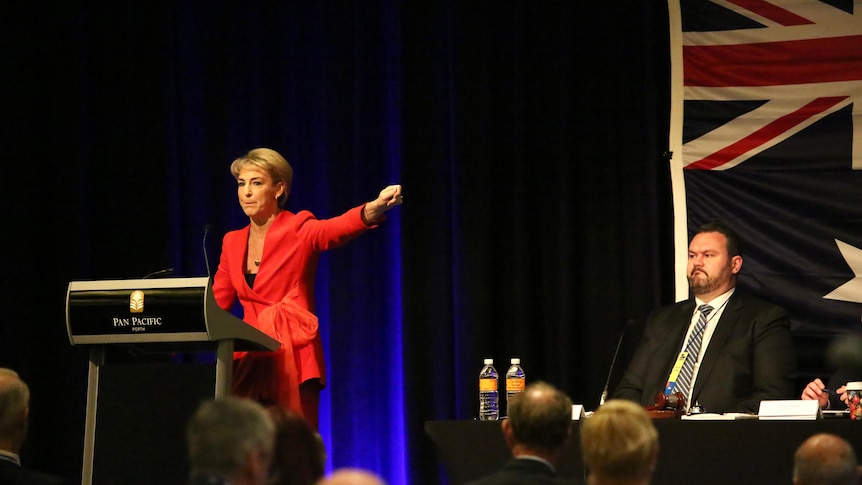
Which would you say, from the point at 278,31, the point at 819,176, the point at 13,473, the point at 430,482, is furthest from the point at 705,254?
the point at 13,473

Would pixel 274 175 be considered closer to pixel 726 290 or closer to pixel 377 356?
pixel 377 356

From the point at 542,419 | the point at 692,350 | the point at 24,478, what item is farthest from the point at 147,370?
the point at 692,350

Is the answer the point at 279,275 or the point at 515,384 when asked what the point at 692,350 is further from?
the point at 279,275

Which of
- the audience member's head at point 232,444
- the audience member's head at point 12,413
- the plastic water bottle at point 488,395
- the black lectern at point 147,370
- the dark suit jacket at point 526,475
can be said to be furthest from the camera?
the plastic water bottle at point 488,395

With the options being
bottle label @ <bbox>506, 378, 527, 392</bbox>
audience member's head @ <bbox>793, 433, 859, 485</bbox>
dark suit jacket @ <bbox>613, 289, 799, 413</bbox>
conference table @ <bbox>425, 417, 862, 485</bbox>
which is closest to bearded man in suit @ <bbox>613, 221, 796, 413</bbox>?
dark suit jacket @ <bbox>613, 289, 799, 413</bbox>

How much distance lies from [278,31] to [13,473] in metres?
3.67

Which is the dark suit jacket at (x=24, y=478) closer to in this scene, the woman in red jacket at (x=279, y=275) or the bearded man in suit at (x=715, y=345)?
the woman in red jacket at (x=279, y=275)

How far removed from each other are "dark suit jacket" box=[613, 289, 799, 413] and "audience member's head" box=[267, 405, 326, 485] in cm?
243

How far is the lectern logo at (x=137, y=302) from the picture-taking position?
3.58m

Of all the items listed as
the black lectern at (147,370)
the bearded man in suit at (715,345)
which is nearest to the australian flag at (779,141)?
the bearded man in suit at (715,345)

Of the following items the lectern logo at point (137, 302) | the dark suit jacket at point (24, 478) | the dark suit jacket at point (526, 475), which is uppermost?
the lectern logo at point (137, 302)

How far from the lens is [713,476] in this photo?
3.52m

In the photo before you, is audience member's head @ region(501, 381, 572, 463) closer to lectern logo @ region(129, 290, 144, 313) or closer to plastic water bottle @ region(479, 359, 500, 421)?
lectern logo @ region(129, 290, 144, 313)

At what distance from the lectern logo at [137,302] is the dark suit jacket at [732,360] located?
2.14 m
